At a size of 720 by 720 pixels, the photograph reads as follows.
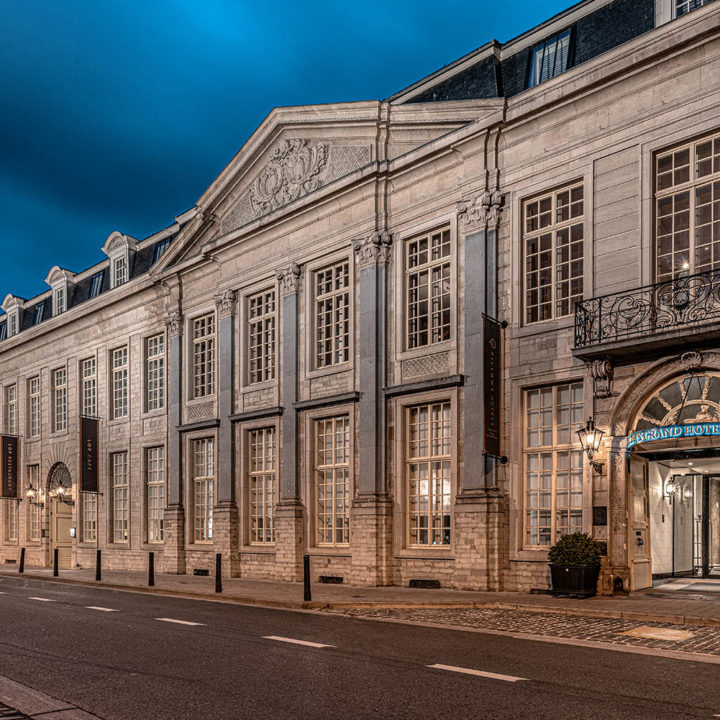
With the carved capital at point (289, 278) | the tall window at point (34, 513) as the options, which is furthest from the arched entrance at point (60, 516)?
the carved capital at point (289, 278)

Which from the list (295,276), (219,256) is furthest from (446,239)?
(219,256)

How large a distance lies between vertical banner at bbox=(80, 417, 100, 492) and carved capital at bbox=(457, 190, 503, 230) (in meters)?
18.6

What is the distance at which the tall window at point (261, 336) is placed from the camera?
25.1 meters

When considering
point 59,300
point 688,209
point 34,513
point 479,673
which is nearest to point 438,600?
point 479,673

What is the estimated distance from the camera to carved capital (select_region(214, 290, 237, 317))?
2629 cm

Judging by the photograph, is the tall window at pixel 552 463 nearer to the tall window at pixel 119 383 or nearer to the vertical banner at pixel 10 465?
the tall window at pixel 119 383

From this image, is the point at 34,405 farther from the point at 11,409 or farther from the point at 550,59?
the point at 550,59

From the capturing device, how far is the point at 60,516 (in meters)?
36.3

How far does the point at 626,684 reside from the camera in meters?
7.87

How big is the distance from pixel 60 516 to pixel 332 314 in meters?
19.2

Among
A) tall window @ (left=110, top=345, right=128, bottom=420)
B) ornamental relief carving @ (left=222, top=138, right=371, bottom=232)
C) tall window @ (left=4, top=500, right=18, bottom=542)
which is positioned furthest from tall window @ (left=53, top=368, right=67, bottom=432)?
ornamental relief carving @ (left=222, top=138, right=371, bottom=232)

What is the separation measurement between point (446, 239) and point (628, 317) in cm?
566

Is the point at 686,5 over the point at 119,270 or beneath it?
over

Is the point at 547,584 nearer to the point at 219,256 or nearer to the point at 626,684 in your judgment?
the point at 626,684
